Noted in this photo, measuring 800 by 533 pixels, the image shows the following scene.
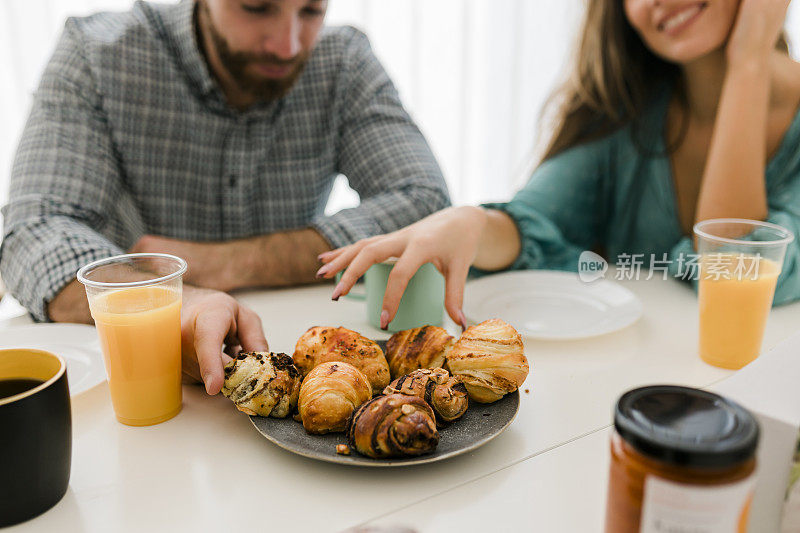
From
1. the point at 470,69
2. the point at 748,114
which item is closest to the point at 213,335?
the point at 748,114

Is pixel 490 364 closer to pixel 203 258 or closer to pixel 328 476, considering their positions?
pixel 328 476

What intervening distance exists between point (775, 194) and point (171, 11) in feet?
4.41

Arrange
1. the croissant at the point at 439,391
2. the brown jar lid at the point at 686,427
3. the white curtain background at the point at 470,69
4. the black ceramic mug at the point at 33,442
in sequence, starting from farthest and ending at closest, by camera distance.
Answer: the white curtain background at the point at 470,69
the croissant at the point at 439,391
the black ceramic mug at the point at 33,442
the brown jar lid at the point at 686,427

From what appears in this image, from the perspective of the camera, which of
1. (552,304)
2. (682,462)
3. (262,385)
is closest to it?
(682,462)

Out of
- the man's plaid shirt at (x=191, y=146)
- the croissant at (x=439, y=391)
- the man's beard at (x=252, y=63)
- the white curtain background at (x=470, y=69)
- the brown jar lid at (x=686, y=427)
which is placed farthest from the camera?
the white curtain background at (x=470, y=69)

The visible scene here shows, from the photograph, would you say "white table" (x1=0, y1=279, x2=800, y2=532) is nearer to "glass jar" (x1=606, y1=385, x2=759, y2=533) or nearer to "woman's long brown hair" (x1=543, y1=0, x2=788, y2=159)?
"glass jar" (x1=606, y1=385, x2=759, y2=533)

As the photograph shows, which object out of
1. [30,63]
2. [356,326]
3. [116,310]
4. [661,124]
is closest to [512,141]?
[661,124]

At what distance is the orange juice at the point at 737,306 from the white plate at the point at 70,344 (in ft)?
2.49

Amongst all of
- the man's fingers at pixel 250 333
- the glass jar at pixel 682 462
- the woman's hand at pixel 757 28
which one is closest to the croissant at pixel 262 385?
the man's fingers at pixel 250 333

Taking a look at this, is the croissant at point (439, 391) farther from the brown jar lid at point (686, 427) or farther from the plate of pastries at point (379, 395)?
the brown jar lid at point (686, 427)

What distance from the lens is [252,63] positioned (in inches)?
55.6

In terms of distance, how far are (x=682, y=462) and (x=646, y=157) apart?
1194mm

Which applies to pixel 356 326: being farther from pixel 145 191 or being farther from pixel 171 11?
pixel 171 11

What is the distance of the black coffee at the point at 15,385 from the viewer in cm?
60
